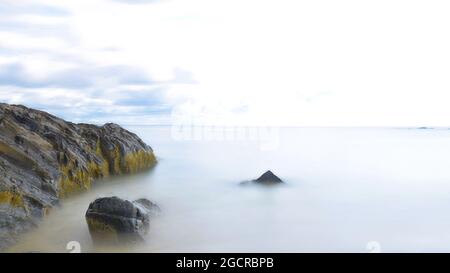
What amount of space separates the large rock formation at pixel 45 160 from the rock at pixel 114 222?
64.5 inches

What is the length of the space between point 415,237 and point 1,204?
9.28 meters

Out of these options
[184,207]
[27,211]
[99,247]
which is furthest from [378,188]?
[27,211]

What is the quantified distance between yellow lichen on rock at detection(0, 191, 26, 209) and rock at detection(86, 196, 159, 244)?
1.98 m

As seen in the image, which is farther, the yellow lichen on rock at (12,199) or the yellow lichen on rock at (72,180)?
the yellow lichen on rock at (72,180)

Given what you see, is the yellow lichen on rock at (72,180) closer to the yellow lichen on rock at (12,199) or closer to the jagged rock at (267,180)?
the yellow lichen on rock at (12,199)

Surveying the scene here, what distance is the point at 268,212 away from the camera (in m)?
10.6

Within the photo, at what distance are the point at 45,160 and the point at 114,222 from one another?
5.00m

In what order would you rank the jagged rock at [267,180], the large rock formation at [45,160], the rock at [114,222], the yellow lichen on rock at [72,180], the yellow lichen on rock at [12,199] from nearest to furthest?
1. the rock at [114,222]
2. the yellow lichen on rock at [12,199]
3. the large rock formation at [45,160]
4. the yellow lichen on rock at [72,180]
5. the jagged rock at [267,180]

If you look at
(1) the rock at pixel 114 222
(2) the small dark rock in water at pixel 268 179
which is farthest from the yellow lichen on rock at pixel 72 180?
(2) the small dark rock in water at pixel 268 179

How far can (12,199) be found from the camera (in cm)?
862

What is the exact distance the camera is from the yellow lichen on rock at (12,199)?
27.8 feet

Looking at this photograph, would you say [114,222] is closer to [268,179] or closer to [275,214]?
[275,214]

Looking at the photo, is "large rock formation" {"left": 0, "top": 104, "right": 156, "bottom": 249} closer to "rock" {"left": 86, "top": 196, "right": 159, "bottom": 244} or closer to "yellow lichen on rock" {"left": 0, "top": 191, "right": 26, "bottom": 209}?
"yellow lichen on rock" {"left": 0, "top": 191, "right": 26, "bottom": 209}
